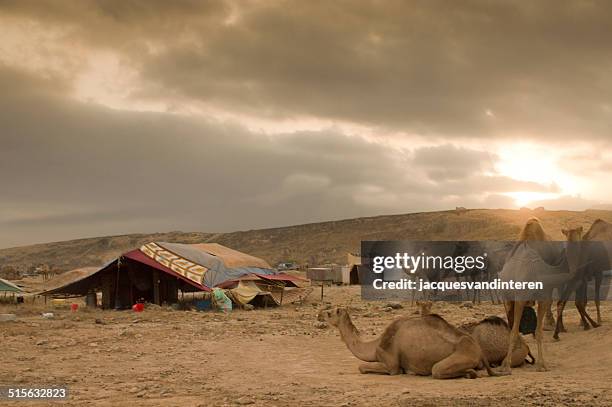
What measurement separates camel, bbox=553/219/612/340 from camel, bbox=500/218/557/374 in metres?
2.07

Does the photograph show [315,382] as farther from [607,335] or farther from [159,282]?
[159,282]

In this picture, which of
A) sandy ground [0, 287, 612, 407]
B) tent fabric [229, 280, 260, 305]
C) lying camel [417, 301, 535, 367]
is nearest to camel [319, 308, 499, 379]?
sandy ground [0, 287, 612, 407]

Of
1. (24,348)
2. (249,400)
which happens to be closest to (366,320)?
(24,348)

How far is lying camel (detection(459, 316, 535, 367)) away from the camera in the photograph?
35.3 ft

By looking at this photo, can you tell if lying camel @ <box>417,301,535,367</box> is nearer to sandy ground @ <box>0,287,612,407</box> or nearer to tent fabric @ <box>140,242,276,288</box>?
sandy ground @ <box>0,287,612,407</box>

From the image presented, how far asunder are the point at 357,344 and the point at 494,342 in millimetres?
2211

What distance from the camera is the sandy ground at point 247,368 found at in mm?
8445

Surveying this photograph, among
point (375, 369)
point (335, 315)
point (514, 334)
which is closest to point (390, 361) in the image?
point (375, 369)

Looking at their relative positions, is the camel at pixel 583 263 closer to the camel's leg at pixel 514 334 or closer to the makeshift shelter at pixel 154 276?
the camel's leg at pixel 514 334

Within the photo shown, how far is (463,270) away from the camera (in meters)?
28.4

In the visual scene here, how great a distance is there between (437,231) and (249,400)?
8175 cm

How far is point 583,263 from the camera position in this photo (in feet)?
46.1

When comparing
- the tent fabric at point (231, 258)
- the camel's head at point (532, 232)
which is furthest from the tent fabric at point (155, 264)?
the camel's head at point (532, 232)

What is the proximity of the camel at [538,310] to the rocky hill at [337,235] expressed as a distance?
60.8 m
